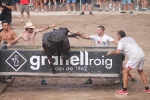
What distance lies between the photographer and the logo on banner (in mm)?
10570

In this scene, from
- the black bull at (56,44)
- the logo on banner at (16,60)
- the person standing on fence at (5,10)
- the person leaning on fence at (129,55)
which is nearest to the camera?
the black bull at (56,44)

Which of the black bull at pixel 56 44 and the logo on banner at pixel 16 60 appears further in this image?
the logo on banner at pixel 16 60

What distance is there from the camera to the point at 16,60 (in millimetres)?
10586

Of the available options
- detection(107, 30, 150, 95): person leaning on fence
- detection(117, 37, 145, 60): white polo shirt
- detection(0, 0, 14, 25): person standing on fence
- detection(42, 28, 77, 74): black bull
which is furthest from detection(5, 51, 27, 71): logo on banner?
detection(0, 0, 14, 25): person standing on fence

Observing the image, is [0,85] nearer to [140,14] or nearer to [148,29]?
[148,29]

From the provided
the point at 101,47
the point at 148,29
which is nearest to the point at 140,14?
the point at 148,29

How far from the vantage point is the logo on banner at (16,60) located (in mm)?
10570

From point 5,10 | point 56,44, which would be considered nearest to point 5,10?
point 5,10

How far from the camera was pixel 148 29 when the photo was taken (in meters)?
20.0

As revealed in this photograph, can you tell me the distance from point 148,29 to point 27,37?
946cm

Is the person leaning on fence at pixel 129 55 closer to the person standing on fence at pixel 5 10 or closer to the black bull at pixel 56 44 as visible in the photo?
the black bull at pixel 56 44

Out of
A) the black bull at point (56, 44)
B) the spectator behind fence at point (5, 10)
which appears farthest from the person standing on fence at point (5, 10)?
the black bull at point (56, 44)

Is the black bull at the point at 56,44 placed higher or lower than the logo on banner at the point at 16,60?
higher

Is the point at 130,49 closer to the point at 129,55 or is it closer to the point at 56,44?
the point at 129,55
